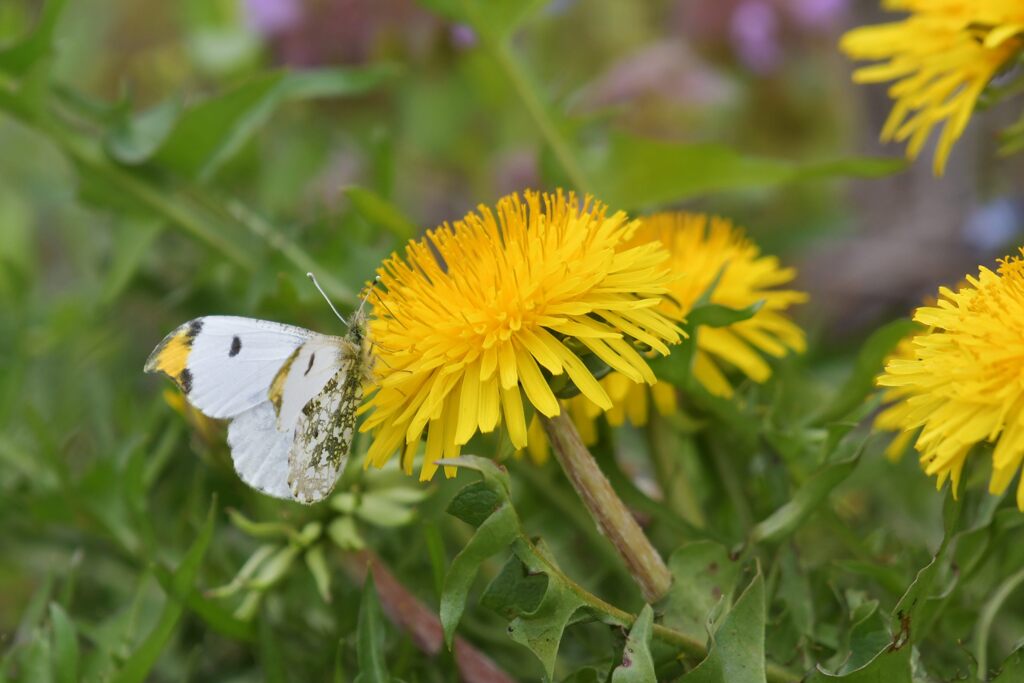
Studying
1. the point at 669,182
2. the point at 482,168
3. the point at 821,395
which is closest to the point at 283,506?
the point at 669,182

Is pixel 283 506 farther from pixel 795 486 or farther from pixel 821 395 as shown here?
pixel 821 395

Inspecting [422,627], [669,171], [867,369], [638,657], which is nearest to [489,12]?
[669,171]

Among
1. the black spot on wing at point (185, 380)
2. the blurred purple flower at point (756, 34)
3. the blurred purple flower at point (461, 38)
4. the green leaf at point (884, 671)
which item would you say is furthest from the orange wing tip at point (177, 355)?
the blurred purple flower at point (756, 34)

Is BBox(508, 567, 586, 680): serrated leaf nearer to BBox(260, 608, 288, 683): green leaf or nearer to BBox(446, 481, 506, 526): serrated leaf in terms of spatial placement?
BBox(446, 481, 506, 526): serrated leaf

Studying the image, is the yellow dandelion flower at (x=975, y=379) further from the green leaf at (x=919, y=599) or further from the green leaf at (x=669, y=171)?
the green leaf at (x=669, y=171)

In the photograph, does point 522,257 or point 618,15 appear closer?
point 522,257

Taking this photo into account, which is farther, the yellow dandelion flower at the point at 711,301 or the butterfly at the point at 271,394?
the yellow dandelion flower at the point at 711,301
